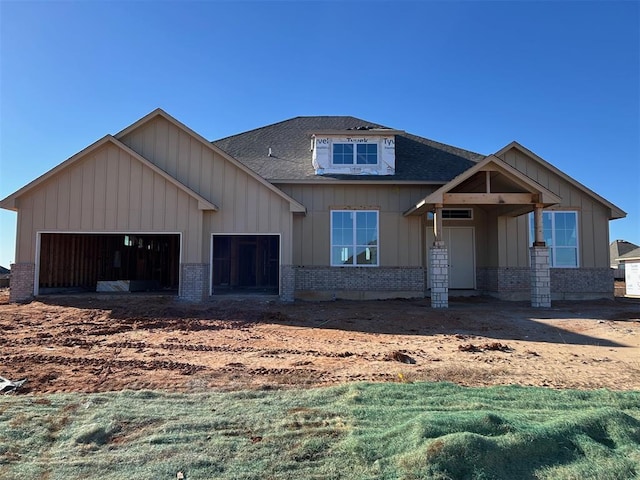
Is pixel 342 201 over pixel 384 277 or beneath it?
over

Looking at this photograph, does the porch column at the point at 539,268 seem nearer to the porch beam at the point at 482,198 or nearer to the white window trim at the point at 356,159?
the porch beam at the point at 482,198

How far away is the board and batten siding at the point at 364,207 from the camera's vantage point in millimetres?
15805

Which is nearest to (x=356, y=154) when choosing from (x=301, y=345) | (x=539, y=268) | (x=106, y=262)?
(x=539, y=268)

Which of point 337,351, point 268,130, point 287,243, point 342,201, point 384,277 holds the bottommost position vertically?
point 337,351

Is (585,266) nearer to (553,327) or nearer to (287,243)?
(553,327)

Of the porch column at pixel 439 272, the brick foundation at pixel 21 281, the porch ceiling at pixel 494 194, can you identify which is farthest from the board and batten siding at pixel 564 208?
the brick foundation at pixel 21 281

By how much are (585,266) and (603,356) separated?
1071cm

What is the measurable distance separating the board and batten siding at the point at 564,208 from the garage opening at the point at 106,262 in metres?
13.2

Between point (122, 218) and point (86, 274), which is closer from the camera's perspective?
point (122, 218)

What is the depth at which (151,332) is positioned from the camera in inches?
363

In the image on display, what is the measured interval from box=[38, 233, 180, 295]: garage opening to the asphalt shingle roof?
6.00m

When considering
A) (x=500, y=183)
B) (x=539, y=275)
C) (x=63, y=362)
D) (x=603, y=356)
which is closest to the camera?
(x=63, y=362)

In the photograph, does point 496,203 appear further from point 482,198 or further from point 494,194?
point 482,198

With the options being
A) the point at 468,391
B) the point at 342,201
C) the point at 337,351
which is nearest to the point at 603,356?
the point at 468,391
